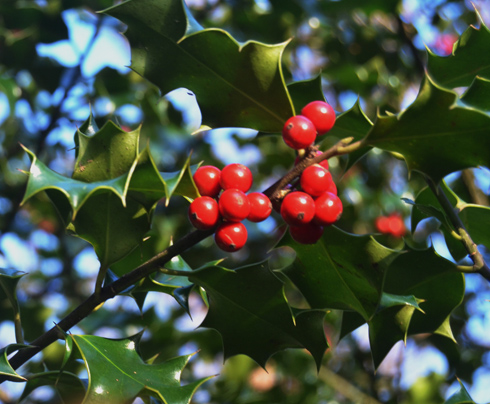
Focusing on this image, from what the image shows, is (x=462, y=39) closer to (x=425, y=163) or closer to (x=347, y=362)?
(x=425, y=163)

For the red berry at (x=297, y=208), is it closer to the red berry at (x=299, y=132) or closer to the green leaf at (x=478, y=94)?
the red berry at (x=299, y=132)

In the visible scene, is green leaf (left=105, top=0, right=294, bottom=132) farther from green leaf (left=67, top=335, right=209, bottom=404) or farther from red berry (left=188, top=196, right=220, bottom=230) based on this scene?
green leaf (left=67, top=335, right=209, bottom=404)

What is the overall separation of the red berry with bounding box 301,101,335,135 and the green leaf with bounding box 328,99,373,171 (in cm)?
12

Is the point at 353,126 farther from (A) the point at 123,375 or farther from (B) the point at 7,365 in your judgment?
(B) the point at 7,365

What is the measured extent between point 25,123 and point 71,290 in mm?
936

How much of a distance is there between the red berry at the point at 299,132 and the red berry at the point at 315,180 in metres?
0.05

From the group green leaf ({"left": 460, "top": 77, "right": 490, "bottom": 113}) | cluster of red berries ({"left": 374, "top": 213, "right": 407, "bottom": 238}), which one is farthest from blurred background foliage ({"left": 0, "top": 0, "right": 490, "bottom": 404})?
green leaf ({"left": 460, "top": 77, "right": 490, "bottom": 113})

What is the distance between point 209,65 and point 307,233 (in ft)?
1.24

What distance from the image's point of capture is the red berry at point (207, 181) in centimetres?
111

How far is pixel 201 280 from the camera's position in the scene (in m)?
1.18

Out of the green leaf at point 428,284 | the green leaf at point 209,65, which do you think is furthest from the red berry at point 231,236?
the green leaf at point 428,284

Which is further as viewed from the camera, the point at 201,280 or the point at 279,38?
the point at 279,38

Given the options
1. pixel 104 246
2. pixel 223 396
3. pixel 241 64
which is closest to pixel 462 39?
pixel 241 64

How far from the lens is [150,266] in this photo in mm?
1096
